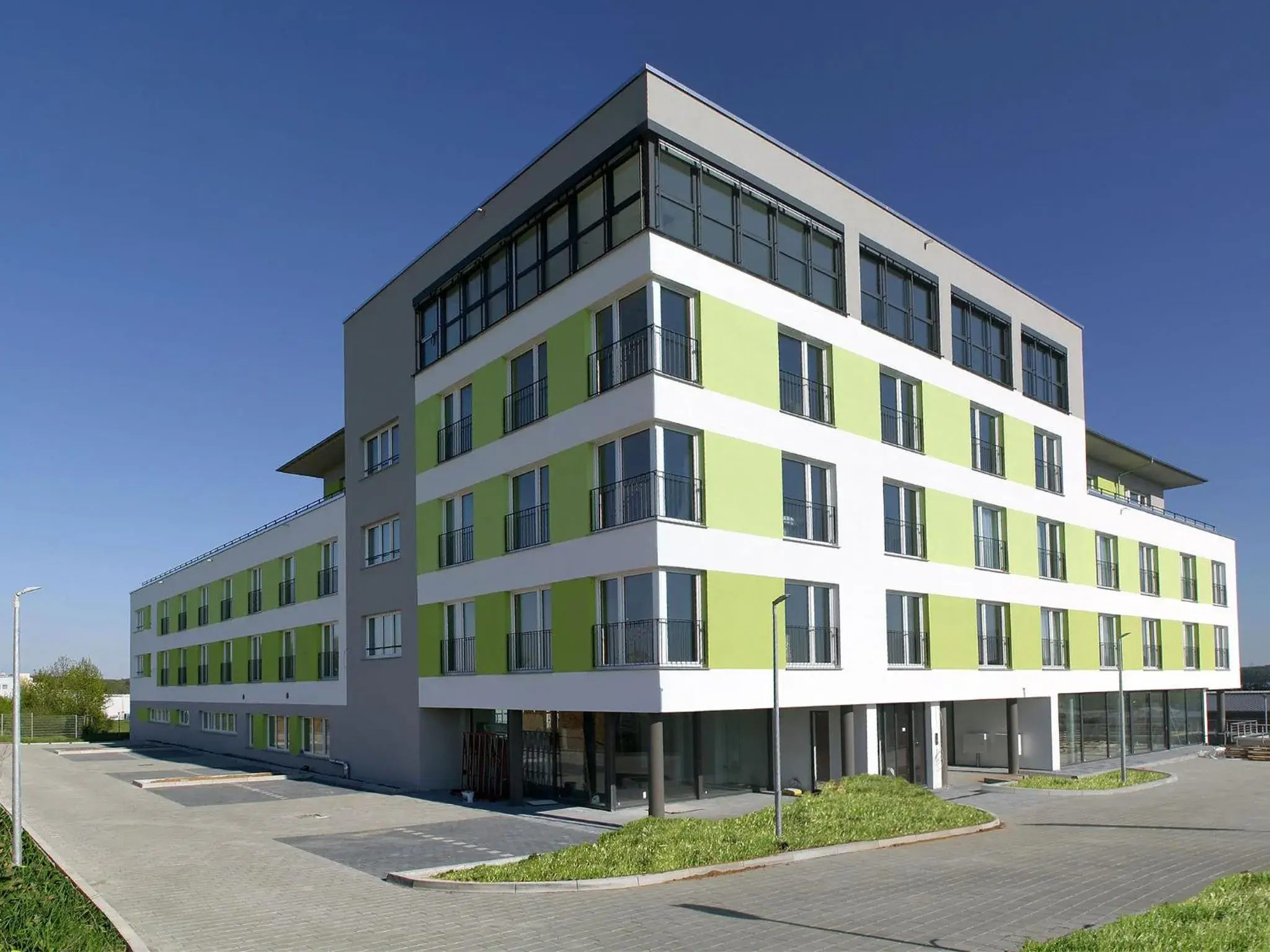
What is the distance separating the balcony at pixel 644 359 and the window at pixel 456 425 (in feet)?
19.6

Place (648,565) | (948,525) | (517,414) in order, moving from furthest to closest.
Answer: (948,525) < (517,414) < (648,565)

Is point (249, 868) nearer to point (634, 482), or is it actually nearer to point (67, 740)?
point (634, 482)

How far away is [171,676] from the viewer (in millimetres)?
56000

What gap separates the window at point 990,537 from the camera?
102 ft

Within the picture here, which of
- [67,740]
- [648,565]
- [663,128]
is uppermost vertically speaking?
[663,128]

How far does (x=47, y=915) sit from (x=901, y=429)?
2168 cm

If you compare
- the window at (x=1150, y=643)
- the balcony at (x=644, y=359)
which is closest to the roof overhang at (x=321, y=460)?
the balcony at (x=644, y=359)

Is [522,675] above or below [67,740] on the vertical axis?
above

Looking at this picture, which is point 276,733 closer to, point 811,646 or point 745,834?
point 811,646

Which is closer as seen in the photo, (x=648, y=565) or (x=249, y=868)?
(x=249, y=868)

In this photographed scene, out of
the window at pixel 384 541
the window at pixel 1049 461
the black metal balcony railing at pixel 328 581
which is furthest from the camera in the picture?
the black metal balcony railing at pixel 328 581

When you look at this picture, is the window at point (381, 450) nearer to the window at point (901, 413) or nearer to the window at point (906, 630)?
the window at point (901, 413)

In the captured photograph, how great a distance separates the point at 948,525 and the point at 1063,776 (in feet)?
26.8

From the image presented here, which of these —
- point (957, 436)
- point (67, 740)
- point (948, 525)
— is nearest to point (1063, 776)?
point (948, 525)
